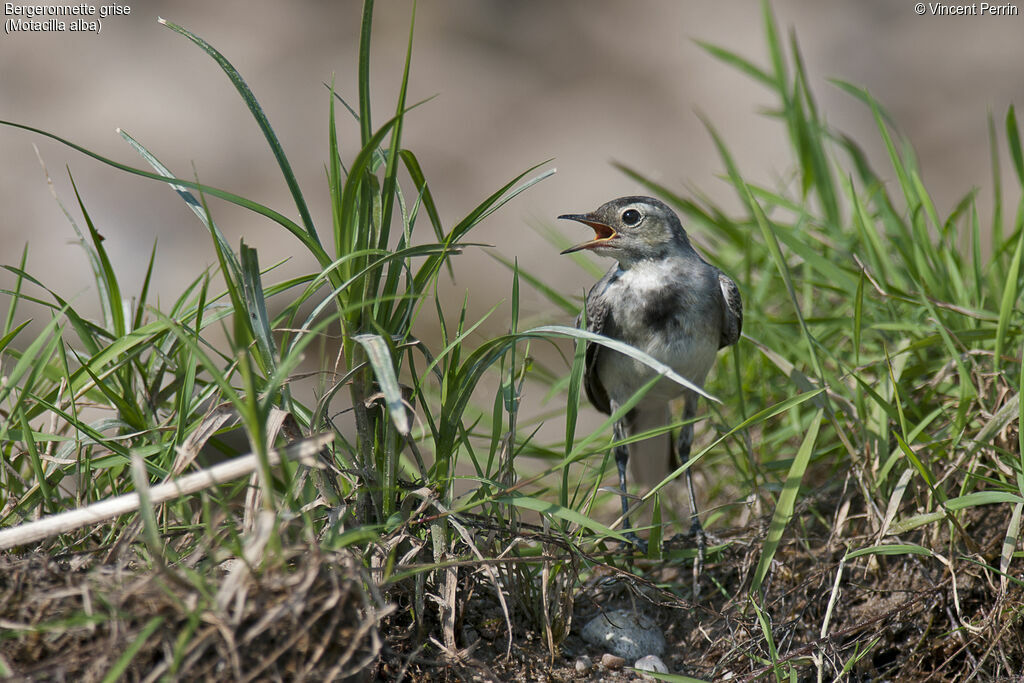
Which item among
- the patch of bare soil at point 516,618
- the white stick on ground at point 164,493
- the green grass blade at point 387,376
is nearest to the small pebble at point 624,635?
the patch of bare soil at point 516,618

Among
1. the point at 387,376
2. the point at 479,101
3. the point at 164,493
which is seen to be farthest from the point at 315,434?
the point at 479,101

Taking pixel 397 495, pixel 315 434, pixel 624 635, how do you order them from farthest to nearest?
pixel 624 635
pixel 397 495
pixel 315 434

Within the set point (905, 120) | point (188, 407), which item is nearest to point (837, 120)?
point (905, 120)

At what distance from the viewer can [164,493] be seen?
2051mm

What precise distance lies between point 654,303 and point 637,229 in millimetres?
367

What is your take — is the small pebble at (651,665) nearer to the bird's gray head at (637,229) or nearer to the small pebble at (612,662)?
the small pebble at (612,662)

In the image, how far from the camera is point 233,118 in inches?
370

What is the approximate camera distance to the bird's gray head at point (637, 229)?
13.9ft

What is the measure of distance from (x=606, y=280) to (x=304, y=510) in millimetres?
2379

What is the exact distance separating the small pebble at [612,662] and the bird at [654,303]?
1.12 meters

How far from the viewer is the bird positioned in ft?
13.5

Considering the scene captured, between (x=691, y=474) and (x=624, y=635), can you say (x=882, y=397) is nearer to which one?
(x=691, y=474)

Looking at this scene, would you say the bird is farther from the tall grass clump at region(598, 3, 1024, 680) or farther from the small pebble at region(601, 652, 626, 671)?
the small pebble at region(601, 652, 626, 671)

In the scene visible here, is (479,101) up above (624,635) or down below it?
above
